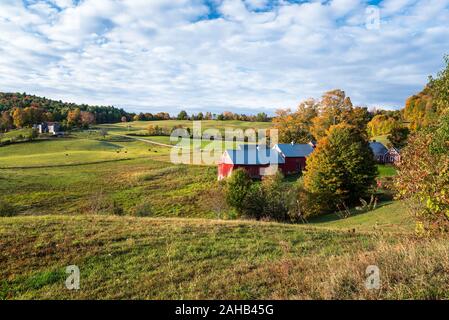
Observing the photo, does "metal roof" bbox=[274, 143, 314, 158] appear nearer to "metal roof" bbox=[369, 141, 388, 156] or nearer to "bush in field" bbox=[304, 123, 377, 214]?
"metal roof" bbox=[369, 141, 388, 156]

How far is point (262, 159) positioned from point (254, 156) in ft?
4.56

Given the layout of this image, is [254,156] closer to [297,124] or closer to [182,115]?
[297,124]

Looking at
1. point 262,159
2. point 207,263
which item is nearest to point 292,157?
point 262,159

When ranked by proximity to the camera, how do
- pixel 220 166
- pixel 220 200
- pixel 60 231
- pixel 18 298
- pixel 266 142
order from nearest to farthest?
pixel 18 298
pixel 60 231
pixel 220 200
pixel 220 166
pixel 266 142

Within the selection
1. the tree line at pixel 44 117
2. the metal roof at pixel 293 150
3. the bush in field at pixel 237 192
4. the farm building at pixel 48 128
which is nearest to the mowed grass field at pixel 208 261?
the bush in field at pixel 237 192

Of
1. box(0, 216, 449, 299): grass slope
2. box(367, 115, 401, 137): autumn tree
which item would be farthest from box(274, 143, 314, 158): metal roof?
box(0, 216, 449, 299): grass slope

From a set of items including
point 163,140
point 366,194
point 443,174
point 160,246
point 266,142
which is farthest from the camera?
point 163,140

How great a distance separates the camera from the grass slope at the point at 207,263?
17.0 ft

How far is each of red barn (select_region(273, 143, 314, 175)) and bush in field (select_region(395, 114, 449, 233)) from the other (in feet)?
145

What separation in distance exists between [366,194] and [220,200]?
16.1m

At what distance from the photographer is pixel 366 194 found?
113 feet
